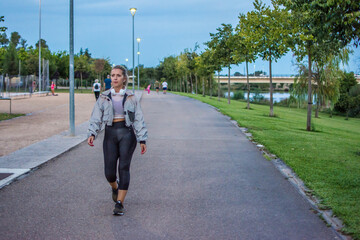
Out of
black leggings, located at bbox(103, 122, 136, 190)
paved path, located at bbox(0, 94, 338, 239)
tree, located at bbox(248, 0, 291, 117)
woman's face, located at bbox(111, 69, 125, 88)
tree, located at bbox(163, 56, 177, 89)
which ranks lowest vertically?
paved path, located at bbox(0, 94, 338, 239)

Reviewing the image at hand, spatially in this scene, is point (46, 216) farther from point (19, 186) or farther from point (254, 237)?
point (254, 237)

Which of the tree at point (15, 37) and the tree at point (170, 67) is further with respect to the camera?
the tree at point (15, 37)

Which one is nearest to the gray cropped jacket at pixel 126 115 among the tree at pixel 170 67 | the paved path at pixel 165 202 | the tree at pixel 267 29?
the paved path at pixel 165 202

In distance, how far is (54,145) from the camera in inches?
401

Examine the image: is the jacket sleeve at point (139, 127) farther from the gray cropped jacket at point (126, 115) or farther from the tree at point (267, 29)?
the tree at point (267, 29)

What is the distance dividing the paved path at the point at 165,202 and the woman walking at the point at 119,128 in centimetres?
46

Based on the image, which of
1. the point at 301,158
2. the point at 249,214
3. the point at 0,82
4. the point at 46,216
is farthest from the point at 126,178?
the point at 0,82

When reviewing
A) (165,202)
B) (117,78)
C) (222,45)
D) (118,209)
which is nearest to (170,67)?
(222,45)

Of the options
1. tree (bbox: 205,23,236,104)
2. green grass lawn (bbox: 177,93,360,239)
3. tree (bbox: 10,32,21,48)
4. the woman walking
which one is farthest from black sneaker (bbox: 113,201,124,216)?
tree (bbox: 10,32,21,48)

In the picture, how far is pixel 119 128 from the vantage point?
4.95 meters

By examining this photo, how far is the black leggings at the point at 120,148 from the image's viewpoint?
16.2ft

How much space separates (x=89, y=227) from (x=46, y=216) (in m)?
0.69

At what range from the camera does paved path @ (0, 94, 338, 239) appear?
4.42 metres

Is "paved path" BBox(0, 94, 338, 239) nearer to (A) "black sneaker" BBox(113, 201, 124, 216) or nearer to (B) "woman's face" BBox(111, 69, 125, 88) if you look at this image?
(A) "black sneaker" BBox(113, 201, 124, 216)
